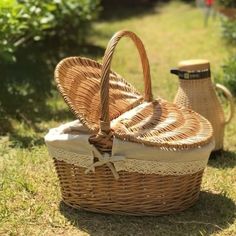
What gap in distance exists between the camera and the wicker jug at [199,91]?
4.24 m

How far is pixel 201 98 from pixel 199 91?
0.18 ft

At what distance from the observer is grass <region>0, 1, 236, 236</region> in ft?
11.0

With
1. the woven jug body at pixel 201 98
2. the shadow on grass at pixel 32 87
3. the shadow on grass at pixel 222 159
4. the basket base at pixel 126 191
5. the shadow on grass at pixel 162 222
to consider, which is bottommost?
the shadow on grass at pixel 32 87

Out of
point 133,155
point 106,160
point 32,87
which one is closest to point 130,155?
point 133,155

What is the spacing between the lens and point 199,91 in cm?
428

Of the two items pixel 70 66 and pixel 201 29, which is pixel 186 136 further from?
pixel 201 29

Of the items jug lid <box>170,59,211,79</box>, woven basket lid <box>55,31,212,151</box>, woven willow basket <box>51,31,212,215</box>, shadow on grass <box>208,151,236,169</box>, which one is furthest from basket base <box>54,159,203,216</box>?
jug lid <box>170,59,211,79</box>

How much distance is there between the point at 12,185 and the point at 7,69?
3201 millimetres

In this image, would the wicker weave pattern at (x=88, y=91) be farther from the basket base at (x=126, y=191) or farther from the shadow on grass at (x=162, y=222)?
the shadow on grass at (x=162, y=222)

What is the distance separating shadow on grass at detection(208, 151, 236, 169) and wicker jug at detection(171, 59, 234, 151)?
0.17m

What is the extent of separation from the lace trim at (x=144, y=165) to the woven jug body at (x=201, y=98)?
94cm

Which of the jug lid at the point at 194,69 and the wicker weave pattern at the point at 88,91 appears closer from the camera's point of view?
the wicker weave pattern at the point at 88,91

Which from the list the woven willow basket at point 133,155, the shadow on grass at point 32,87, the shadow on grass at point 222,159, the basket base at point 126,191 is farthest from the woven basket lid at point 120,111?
the shadow on grass at point 32,87

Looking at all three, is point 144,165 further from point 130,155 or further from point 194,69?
point 194,69
